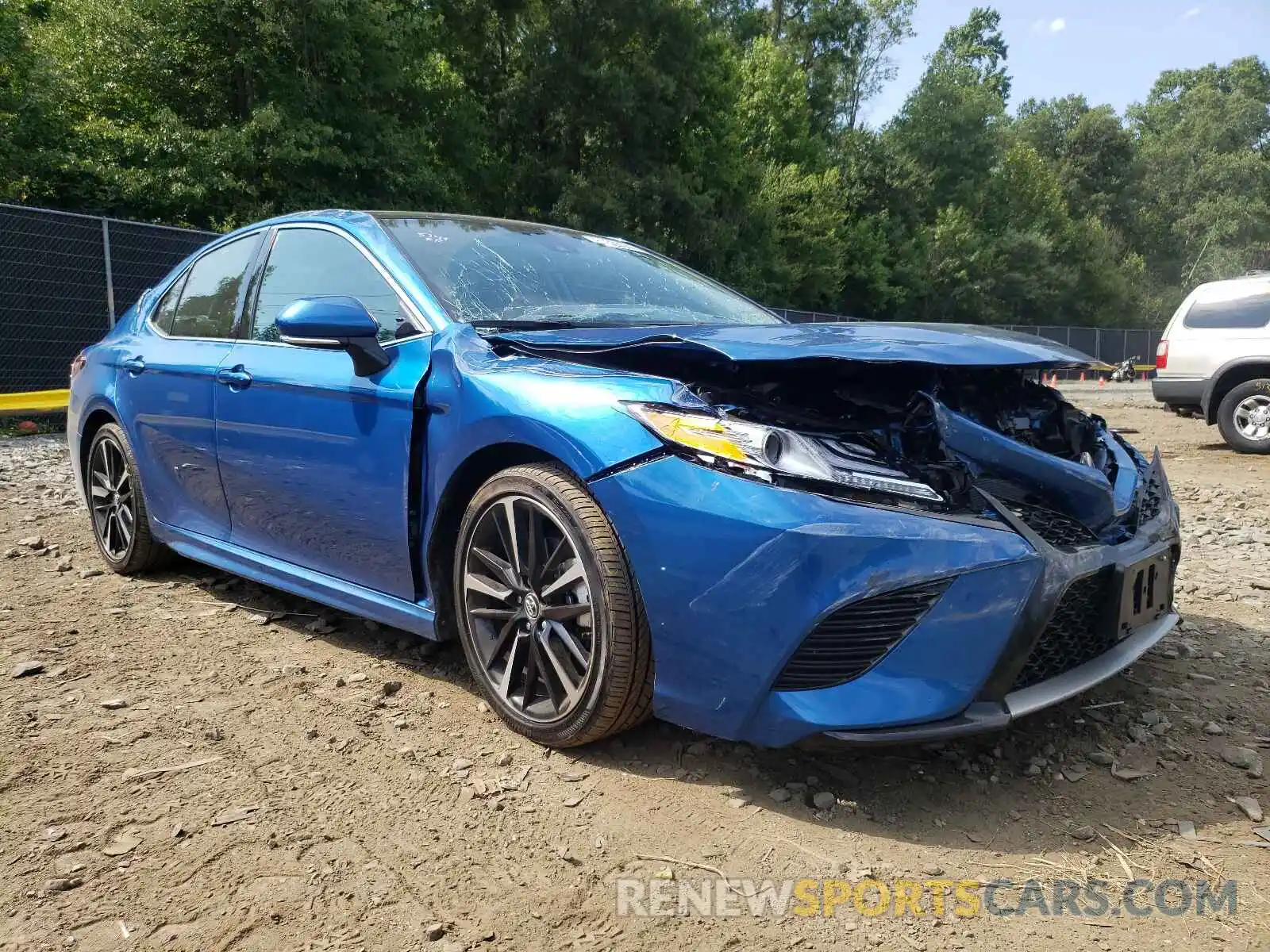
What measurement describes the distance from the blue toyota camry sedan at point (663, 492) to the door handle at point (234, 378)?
0.02 m

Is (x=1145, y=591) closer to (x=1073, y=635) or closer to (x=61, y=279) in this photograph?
(x=1073, y=635)

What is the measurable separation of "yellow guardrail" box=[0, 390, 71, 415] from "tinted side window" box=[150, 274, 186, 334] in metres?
5.62

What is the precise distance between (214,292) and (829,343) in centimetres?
264

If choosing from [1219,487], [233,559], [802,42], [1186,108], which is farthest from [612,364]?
[1186,108]

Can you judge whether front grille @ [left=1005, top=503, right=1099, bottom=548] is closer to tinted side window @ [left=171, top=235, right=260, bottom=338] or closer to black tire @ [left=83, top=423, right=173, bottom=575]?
tinted side window @ [left=171, top=235, right=260, bottom=338]

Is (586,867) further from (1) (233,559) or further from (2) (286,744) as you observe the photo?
(1) (233,559)

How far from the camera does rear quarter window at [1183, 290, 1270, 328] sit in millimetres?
9469

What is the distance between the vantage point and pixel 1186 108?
77.6 meters

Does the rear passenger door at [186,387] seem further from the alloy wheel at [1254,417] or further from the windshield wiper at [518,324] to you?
the alloy wheel at [1254,417]

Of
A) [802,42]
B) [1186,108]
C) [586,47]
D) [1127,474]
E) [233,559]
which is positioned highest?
[1186,108]

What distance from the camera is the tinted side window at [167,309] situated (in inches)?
158

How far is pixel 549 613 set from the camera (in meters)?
2.40

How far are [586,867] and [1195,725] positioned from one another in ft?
6.10

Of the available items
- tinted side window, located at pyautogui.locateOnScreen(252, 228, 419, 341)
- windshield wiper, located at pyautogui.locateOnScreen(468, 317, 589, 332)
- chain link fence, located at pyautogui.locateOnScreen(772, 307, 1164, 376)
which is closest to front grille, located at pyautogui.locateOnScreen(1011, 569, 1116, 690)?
windshield wiper, located at pyautogui.locateOnScreen(468, 317, 589, 332)
